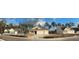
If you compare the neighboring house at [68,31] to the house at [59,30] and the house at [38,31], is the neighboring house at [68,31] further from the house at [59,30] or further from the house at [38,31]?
the house at [38,31]

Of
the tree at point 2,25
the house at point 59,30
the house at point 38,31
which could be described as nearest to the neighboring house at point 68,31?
the house at point 59,30

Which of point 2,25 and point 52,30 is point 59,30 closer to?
point 52,30

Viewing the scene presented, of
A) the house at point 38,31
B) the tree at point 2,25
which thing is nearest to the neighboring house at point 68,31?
the house at point 38,31

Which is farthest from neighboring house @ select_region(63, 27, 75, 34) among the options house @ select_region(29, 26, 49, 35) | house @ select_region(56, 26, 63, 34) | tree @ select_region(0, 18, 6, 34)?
tree @ select_region(0, 18, 6, 34)

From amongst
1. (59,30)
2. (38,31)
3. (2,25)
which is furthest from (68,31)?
(2,25)

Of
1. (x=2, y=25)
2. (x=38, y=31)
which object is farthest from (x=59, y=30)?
(x=2, y=25)

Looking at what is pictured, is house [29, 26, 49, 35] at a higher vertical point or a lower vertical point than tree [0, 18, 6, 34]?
lower

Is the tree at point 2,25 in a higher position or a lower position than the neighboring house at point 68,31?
higher

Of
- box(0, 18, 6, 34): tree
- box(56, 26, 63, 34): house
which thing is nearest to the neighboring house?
box(56, 26, 63, 34): house

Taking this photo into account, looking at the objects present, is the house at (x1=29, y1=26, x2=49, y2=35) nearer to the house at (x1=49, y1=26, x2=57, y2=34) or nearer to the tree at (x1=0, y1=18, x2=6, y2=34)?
the house at (x1=49, y1=26, x2=57, y2=34)
